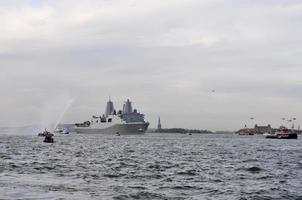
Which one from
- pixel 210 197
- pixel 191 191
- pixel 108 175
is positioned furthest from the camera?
pixel 108 175

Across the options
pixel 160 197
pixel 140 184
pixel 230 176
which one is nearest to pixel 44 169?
pixel 140 184

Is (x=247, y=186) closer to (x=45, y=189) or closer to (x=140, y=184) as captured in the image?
(x=140, y=184)

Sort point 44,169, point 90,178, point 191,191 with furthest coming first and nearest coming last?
point 44,169 < point 90,178 < point 191,191

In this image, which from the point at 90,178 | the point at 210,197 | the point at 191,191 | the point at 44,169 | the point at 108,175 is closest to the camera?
the point at 210,197

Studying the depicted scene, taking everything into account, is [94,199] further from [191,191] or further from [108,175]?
[108,175]

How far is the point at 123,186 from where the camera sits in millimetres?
37906

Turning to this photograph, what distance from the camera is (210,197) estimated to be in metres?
33.3

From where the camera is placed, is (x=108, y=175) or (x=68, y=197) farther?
(x=108, y=175)

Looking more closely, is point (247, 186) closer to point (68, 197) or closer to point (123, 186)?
point (123, 186)

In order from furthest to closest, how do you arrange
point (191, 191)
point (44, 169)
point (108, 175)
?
point (44, 169) → point (108, 175) → point (191, 191)

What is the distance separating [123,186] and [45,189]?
19.2 feet

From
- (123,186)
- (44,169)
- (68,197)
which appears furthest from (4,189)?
(44,169)

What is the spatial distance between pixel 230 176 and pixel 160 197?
15.8 metres

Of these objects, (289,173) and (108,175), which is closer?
(108,175)
